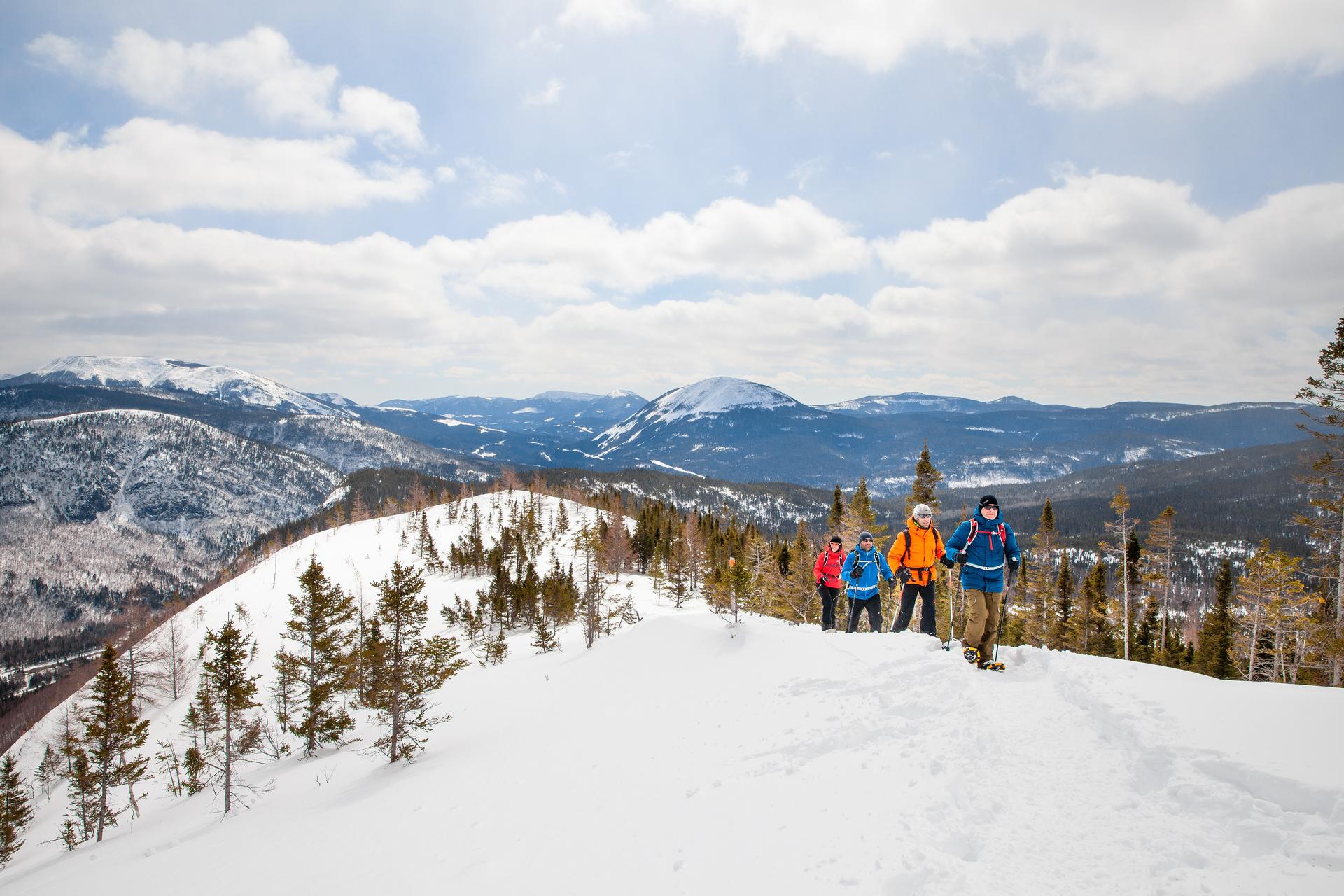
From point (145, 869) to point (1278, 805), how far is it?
24.3 m

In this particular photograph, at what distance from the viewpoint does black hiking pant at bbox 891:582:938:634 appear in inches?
497

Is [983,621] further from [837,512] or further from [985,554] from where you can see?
[837,512]

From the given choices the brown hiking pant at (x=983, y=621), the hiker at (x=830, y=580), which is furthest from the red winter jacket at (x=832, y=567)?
the brown hiking pant at (x=983, y=621)

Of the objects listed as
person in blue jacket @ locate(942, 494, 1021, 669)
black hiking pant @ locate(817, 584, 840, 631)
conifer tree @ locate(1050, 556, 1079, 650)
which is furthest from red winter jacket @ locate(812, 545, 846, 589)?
conifer tree @ locate(1050, 556, 1079, 650)

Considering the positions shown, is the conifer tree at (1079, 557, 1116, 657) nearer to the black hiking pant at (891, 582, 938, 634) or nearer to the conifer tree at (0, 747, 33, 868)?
the black hiking pant at (891, 582, 938, 634)

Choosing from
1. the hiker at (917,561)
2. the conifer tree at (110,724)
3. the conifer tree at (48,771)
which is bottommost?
the conifer tree at (48,771)

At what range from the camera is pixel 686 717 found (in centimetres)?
1127

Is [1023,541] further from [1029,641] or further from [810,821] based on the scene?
[810,821]

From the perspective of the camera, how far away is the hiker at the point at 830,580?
1462cm

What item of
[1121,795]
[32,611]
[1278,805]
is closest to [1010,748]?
[1121,795]

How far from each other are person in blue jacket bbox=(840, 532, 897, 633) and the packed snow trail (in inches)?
57.8

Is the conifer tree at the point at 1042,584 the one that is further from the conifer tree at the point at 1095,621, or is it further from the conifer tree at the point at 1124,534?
the conifer tree at the point at 1124,534

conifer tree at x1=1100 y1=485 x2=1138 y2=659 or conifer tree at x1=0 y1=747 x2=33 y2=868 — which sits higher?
conifer tree at x1=1100 y1=485 x2=1138 y2=659

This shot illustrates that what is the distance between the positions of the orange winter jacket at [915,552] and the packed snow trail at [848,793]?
5.04ft
